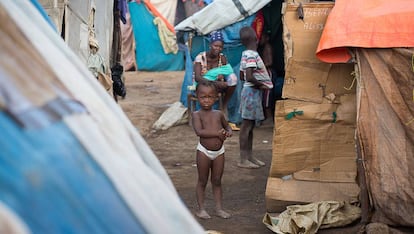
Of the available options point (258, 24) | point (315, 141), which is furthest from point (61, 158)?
point (258, 24)

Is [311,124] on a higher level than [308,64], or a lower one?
lower

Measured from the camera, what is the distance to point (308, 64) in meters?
5.57

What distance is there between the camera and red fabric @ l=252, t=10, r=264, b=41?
988cm

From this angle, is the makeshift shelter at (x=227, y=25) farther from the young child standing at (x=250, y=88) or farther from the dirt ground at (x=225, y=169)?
the young child standing at (x=250, y=88)

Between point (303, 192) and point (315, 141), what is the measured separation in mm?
426

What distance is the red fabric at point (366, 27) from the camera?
487 centimetres

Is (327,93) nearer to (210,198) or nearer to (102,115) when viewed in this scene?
(210,198)

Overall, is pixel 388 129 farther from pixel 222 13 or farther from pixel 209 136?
pixel 222 13

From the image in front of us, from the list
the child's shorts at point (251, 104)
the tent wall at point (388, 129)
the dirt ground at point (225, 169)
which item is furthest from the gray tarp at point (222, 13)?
the tent wall at point (388, 129)

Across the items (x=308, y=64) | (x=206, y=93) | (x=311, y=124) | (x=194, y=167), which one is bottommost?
(x=194, y=167)

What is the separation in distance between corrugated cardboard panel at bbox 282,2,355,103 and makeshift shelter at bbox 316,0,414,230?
1.21 ft

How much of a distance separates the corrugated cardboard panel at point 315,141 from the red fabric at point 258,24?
435 cm

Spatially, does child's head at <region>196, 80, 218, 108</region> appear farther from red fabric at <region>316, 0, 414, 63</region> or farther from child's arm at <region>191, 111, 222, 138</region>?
red fabric at <region>316, 0, 414, 63</region>

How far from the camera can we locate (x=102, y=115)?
1445 mm
